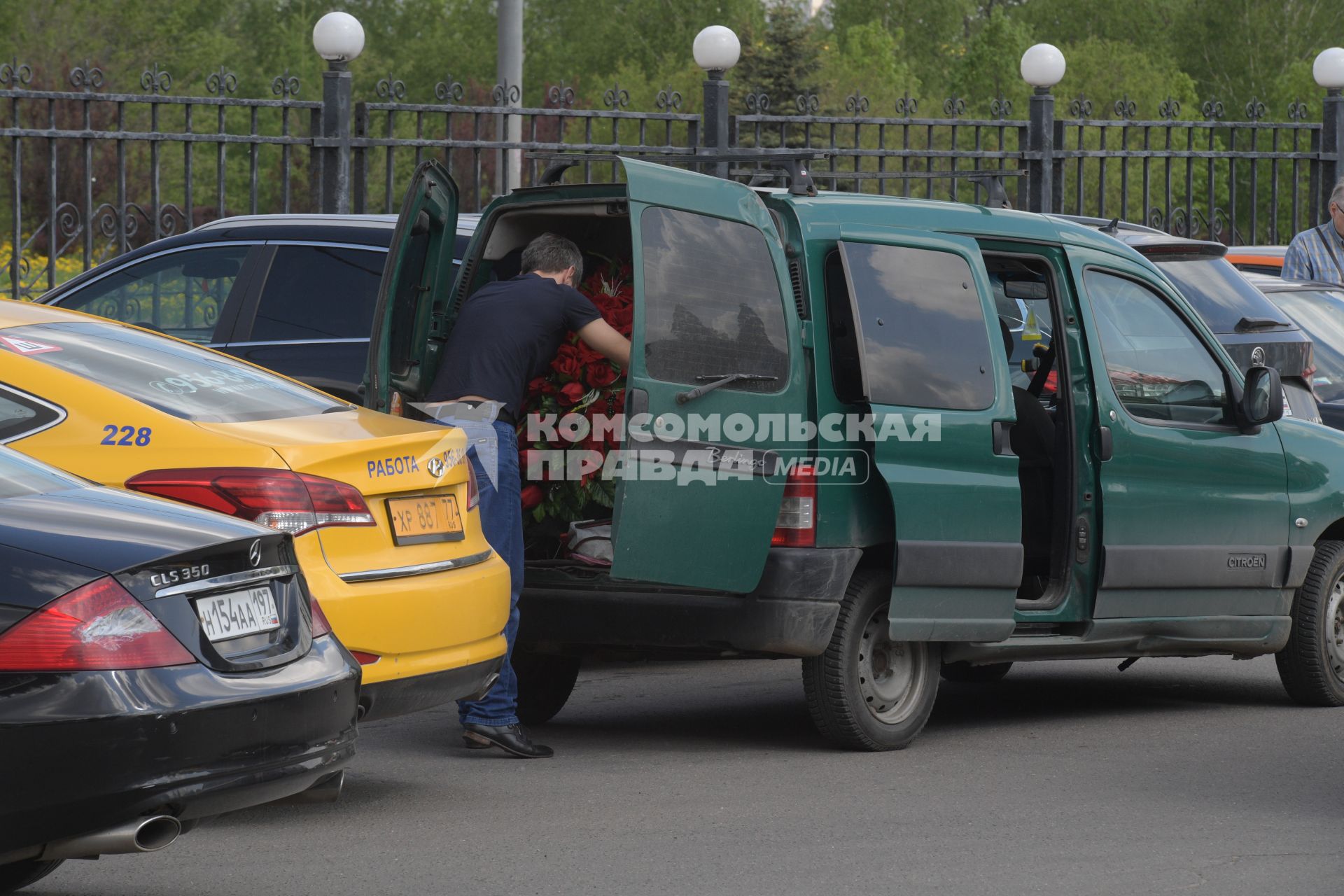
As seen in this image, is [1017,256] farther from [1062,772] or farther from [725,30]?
[725,30]

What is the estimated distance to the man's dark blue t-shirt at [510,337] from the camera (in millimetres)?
7047

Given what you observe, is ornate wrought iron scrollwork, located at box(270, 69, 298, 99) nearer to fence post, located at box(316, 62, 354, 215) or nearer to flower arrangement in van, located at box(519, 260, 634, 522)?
fence post, located at box(316, 62, 354, 215)

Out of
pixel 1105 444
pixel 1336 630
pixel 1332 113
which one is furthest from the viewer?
pixel 1332 113

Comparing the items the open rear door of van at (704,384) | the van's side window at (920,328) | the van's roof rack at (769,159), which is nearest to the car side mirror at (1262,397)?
the van's side window at (920,328)

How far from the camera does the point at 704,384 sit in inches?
263

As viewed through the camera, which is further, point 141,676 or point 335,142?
point 335,142

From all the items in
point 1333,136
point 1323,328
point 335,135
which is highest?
point 1333,136

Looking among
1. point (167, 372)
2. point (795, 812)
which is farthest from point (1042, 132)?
point (167, 372)

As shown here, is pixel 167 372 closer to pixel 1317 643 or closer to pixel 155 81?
pixel 1317 643

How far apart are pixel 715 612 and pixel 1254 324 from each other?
5311 mm

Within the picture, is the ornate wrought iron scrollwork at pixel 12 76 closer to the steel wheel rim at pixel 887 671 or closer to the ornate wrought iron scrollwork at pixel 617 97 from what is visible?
the ornate wrought iron scrollwork at pixel 617 97

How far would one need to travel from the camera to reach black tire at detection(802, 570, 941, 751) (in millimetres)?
6930

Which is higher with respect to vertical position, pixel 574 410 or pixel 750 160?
pixel 750 160

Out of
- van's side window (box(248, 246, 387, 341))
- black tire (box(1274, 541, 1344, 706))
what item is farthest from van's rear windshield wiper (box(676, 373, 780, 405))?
black tire (box(1274, 541, 1344, 706))
